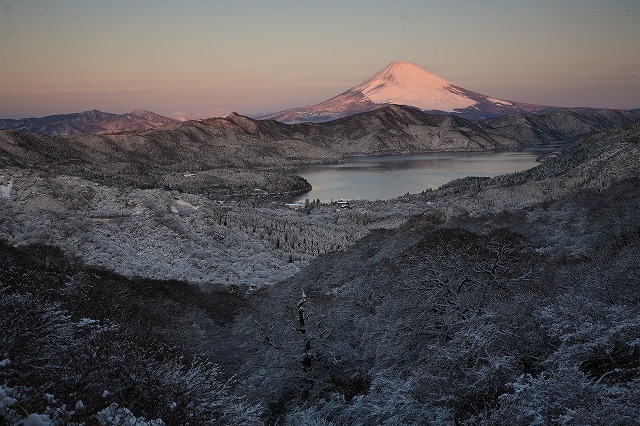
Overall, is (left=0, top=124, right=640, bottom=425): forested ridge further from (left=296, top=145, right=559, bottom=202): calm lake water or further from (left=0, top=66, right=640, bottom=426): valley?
(left=296, top=145, right=559, bottom=202): calm lake water

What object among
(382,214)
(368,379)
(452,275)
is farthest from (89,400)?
(382,214)

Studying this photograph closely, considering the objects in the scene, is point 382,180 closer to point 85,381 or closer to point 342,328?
point 342,328

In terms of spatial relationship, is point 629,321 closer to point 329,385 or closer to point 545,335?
point 545,335

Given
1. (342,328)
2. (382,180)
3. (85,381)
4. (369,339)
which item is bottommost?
(382,180)

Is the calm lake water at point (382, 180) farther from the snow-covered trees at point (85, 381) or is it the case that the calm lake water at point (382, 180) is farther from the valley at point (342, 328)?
the snow-covered trees at point (85, 381)

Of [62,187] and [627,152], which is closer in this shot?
[62,187]

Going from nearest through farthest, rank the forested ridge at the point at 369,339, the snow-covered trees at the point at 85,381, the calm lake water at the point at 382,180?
the snow-covered trees at the point at 85,381, the forested ridge at the point at 369,339, the calm lake water at the point at 382,180

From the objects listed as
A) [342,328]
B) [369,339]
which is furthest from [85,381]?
[342,328]

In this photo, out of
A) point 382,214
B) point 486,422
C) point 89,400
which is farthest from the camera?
point 382,214

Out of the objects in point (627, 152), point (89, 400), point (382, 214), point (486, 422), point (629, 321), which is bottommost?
point (382, 214)

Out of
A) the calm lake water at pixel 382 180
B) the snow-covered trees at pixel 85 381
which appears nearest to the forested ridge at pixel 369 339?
the snow-covered trees at pixel 85 381

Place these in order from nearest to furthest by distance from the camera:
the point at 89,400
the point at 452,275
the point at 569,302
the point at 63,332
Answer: the point at 89,400
the point at 63,332
the point at 569,302
the point at 452,275
